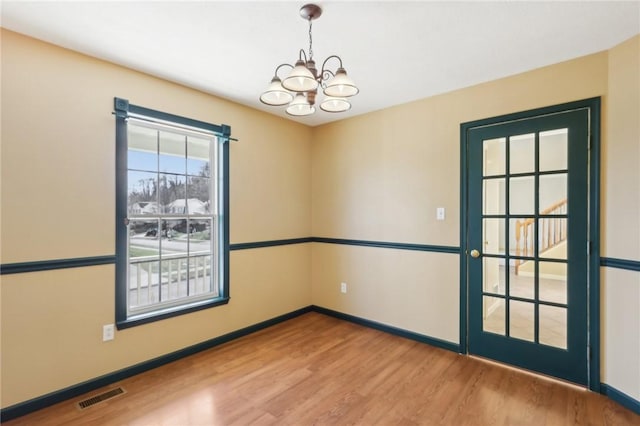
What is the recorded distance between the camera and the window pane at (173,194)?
2.87 m

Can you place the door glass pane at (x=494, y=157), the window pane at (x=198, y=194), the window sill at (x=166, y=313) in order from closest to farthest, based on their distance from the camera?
the window sill at (x=166, y=313)
the door glass pane at (x=494, y=157)
the window pane at (x=198, y=194)

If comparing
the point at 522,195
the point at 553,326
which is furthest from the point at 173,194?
the point at 553,326

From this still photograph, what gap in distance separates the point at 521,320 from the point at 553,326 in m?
0.22

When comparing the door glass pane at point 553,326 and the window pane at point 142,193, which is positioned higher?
the window pane at point 142,193

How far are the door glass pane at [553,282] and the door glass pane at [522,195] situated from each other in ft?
1.57

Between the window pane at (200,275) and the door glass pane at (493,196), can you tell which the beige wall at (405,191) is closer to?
the door glass pane at (493,196)

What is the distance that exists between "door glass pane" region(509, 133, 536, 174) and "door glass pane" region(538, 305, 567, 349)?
1.18m

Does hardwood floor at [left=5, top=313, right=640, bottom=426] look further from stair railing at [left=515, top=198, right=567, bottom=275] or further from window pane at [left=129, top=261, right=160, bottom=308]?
stair railing at [left=515, top=198, right=567, bottom=275]

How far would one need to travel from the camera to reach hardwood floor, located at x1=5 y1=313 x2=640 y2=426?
2076 millimetres

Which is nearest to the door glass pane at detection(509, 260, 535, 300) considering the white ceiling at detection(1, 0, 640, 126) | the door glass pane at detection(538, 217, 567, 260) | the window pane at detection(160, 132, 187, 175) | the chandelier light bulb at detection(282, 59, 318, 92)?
the door glass pane at detection(538, 217, 567, 260)

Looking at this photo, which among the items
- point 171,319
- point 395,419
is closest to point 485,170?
point 395,419

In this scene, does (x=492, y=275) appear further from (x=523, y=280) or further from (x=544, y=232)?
(x=544, y=232)

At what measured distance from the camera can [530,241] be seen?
267 cm

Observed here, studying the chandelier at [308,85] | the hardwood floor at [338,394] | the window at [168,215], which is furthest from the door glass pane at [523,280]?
the window at [168,215]
